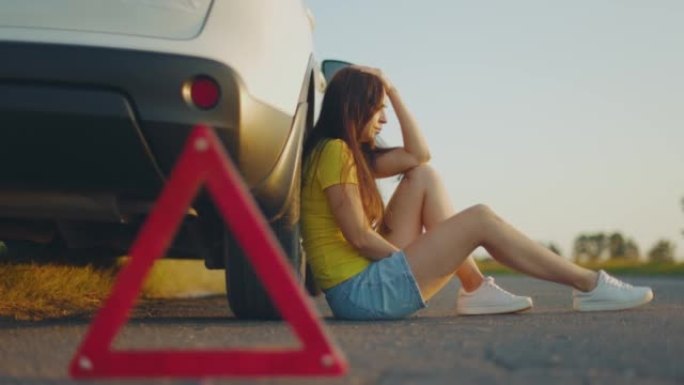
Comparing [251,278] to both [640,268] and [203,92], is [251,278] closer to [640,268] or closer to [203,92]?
[203,92]

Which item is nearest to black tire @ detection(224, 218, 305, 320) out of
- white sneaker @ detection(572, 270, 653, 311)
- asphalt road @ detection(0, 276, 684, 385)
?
asphalt road @ detection(0, 276, 684, 385)

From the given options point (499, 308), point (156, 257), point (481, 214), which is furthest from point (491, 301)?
point (156, 257)

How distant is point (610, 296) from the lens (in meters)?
4.73

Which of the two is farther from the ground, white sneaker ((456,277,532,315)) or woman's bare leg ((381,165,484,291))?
woman's bare leg ((381,165,484,291))

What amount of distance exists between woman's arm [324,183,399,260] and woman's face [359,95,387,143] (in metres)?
0.27

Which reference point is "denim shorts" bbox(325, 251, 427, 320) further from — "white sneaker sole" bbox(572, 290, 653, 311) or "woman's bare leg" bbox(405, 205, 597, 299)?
"white sneaker sole" bbox(572, 290, 653, 311)

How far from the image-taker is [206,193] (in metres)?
3.70

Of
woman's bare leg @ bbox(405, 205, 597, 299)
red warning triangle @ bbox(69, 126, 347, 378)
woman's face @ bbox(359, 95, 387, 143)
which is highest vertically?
red warning triangle @ bbox(69, 126, 347, 378)

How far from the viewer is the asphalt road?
8.61 feet

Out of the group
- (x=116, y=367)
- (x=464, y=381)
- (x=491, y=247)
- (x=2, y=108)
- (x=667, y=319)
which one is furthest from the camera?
(x=491, y=247)

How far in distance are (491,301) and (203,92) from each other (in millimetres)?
1969

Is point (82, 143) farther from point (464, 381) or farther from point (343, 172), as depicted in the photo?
point (464, 381)

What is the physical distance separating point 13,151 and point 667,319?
2.73 meters

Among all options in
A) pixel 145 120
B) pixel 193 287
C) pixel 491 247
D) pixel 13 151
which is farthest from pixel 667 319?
pixel 193 287
